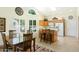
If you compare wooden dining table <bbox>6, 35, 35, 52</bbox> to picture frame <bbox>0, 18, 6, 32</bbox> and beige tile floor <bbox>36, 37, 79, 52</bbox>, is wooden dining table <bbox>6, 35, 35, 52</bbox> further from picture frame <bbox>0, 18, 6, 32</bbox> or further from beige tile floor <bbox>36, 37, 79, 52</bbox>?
beige tile floor <bbox>36, 37, 79, 52</bbox>

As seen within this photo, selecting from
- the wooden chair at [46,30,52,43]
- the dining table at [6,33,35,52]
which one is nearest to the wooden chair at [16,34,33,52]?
the dining table at [6,33,35,52]

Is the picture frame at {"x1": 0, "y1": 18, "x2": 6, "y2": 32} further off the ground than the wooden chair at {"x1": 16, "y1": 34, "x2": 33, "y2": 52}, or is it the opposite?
the picture frame at {"x1": 0, "y1": 18, "x2": 6, "y2": 32}

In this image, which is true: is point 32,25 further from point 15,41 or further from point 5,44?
point 5,44

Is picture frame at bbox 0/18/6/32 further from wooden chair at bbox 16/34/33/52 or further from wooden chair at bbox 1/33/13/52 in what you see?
wooden chair at bbox 16/34/33/52

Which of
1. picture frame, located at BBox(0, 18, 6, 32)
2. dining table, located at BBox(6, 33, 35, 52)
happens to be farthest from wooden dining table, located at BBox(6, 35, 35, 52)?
picture frame, located at BBox(0, 18, 6, 32)

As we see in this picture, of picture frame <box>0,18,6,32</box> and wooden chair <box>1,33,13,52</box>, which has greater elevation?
picture frame <box>0,18,6,32</box>

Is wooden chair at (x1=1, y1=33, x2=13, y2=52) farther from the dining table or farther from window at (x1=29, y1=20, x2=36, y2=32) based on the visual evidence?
window at (x1=29, y1=20, x2=36, y2=32)

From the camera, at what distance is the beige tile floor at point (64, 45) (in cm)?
212

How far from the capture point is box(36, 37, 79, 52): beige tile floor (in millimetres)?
2123

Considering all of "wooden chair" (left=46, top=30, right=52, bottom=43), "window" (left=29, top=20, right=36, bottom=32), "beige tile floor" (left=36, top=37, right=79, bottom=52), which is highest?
"window" (left=29, top=20, right=36, bottom=32)

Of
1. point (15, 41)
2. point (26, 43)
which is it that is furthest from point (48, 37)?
point (15, 41)
